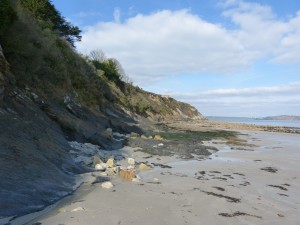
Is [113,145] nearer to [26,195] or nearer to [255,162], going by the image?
[255,162]

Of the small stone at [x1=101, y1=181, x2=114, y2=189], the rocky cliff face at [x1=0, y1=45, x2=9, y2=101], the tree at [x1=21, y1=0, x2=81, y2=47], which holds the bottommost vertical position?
the small stone at [x1=101, y1=181, x2=114, y2=189]

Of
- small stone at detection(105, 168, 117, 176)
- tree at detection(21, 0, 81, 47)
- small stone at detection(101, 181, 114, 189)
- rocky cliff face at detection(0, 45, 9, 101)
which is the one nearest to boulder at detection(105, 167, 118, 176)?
small stone at detection(105, 168, 117, 176)

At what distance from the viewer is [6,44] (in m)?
14.5

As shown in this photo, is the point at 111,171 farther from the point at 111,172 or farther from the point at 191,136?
the point at 191,136

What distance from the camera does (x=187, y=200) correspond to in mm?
7793

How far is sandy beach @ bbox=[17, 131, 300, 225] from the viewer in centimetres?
629

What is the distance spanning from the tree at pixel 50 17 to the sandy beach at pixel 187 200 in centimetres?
1998

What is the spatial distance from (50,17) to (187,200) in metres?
33.4

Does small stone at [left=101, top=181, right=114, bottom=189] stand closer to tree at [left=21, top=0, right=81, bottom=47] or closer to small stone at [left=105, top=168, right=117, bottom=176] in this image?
small stone at [left=105, top=168, right=117, bottom=176]

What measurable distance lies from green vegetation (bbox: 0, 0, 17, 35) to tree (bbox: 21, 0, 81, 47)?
12501 millimetres

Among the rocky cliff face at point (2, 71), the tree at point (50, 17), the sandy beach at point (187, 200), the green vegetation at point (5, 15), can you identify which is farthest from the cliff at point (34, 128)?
the tree at point (50, 17)

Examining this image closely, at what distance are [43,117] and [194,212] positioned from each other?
7.52m

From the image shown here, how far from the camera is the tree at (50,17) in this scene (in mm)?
29253

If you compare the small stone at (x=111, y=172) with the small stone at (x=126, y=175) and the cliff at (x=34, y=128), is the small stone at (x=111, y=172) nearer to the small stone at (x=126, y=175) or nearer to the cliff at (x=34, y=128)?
the small stone at (x=126, y=175)
